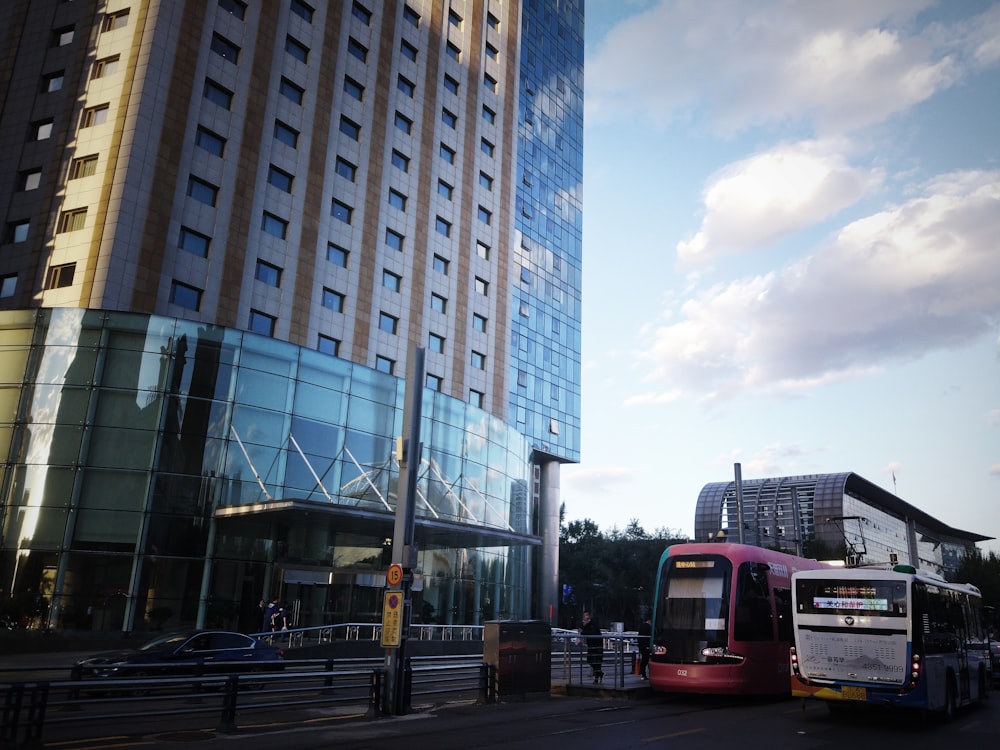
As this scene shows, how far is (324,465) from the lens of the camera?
3103 cm

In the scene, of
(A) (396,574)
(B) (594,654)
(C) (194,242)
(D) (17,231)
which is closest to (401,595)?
(A) (396,574)

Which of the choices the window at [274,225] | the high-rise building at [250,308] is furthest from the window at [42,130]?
the window at [274,225]

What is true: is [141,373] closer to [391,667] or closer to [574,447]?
[391,667]

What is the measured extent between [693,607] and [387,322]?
28181 mm

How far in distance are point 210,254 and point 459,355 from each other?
53.3 feet

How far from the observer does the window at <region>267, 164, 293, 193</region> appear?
37.4 meters

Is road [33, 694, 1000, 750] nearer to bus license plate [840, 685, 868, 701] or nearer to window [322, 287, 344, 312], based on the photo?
bus license plate [840, 685, 868, 701]

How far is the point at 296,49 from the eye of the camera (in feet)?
131

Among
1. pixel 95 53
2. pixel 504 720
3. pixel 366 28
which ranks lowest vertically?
pixel 504 720

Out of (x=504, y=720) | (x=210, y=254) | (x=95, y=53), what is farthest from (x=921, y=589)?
(x=95, y=53)

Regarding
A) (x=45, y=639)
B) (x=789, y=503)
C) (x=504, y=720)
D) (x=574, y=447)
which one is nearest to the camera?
(x=504, y=720)

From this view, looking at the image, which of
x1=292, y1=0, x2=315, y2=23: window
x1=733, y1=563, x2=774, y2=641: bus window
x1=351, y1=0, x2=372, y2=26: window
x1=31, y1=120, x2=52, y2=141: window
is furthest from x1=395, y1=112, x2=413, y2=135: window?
x1=733, y1=563, x2=774, y2=641: bus window

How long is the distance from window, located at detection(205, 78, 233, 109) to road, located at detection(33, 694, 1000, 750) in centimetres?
2966

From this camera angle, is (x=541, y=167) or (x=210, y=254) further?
(x=541, y=167)
